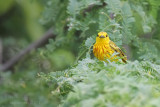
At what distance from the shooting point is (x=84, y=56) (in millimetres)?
3199

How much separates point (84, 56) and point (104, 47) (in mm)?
538

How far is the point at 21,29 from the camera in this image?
277 inches

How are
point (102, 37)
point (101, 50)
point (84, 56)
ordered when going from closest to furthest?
point (84, 56) < point (102, 37) < point (101, 50)

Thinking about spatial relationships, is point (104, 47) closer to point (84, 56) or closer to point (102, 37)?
point (102, 37)

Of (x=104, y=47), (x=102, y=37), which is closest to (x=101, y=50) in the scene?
(x=104, y=47)

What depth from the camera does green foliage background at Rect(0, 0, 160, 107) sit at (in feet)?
5.76

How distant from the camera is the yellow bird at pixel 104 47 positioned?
3350mm

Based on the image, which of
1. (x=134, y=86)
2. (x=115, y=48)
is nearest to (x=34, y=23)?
(x=115, y=48)

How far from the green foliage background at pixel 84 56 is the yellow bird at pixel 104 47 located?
0.07 metres

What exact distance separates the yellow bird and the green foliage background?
7 cm

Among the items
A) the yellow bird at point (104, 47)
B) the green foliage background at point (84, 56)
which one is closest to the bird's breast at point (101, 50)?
the yellow bird at point (104, 47)

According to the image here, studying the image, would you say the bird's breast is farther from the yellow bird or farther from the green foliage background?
the green foliage background

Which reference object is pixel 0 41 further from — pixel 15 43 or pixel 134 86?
pixel 134 86

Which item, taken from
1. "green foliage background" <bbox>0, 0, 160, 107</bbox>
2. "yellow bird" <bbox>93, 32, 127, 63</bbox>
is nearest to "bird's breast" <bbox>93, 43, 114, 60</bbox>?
"yellow bird" <bbox>93, 32, 127, 63</bbox>
